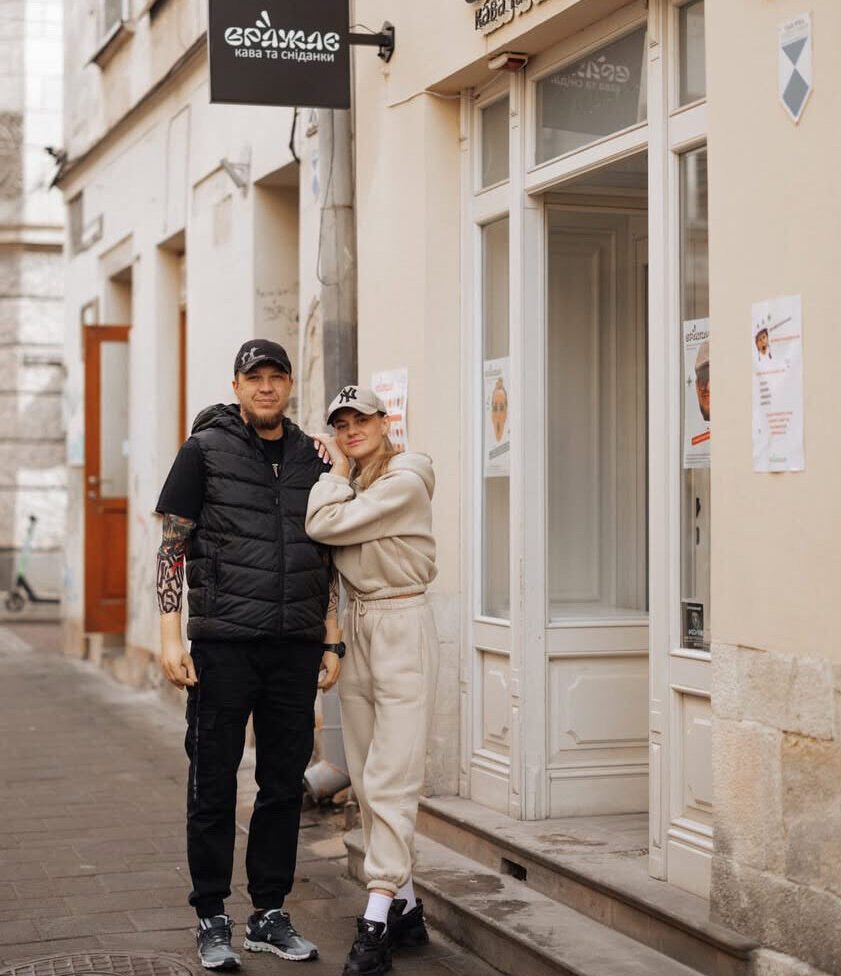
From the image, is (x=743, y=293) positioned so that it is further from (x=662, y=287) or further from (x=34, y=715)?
(x=34, y=715)

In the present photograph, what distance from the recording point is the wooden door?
13.9 metres

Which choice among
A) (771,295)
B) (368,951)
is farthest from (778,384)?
(368,951)

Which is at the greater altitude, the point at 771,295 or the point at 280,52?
the point at 280,52

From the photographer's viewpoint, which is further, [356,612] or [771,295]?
[356,612]

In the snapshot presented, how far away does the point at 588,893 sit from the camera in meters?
5.77

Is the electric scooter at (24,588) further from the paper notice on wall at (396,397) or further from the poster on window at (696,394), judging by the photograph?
the poster on window at (696,394)

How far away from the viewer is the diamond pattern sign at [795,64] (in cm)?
465

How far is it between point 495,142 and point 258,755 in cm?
305

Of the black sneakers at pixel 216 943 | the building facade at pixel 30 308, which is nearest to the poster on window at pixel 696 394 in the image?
the black sneakers at pixel 216 943

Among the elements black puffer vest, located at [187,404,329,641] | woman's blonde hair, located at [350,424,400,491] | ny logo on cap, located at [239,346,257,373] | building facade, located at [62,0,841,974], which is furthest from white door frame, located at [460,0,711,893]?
ny logo on cap, located at [239,346,257,373]

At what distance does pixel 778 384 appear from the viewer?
4781 mm

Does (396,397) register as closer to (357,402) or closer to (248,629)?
(357,402)

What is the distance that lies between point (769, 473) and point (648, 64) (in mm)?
1856

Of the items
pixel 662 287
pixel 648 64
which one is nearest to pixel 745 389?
pixel 662 287
